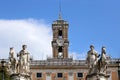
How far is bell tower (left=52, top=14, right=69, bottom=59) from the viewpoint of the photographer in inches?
3834

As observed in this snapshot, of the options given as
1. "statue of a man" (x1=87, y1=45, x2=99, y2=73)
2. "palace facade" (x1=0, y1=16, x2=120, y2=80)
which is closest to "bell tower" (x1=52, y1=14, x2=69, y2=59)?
"palace facade" (x1=0, y1=16, x2=120, y2=80)

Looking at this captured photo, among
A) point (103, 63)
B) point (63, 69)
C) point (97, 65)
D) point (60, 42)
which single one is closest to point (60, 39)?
point (60, 42)

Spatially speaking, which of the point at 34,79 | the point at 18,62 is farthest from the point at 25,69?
the point at 34,79

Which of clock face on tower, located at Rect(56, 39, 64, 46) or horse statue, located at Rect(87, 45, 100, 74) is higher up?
clock face on tower, located at Rect(56, 39, 64, 46)

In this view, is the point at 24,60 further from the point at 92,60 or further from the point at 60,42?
the point at 60,42

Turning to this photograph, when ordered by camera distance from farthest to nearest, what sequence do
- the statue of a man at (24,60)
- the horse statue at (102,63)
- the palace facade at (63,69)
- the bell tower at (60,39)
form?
the bell tower at (60,39) → the palace facade at (63,69) → the statue of a man at (24,60) → the horse statue at (102,63)

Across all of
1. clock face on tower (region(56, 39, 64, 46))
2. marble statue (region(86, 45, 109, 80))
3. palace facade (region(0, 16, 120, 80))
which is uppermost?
clock face on tower (region(56, 39, 64, 46))

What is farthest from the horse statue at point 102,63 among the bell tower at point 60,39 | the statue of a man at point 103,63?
the bell tower at point 60,39

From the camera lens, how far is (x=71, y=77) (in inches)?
3681

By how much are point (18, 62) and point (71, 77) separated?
61.0 metres

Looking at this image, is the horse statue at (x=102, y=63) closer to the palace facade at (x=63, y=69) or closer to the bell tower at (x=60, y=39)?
the palace facade at (x=63, y=69)

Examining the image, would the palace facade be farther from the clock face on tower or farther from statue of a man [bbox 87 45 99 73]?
statue of a man [bbox 87 45 99 73]

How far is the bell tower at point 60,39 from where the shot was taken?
97.4 meters

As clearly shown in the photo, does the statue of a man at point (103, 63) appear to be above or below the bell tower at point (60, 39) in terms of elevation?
below
